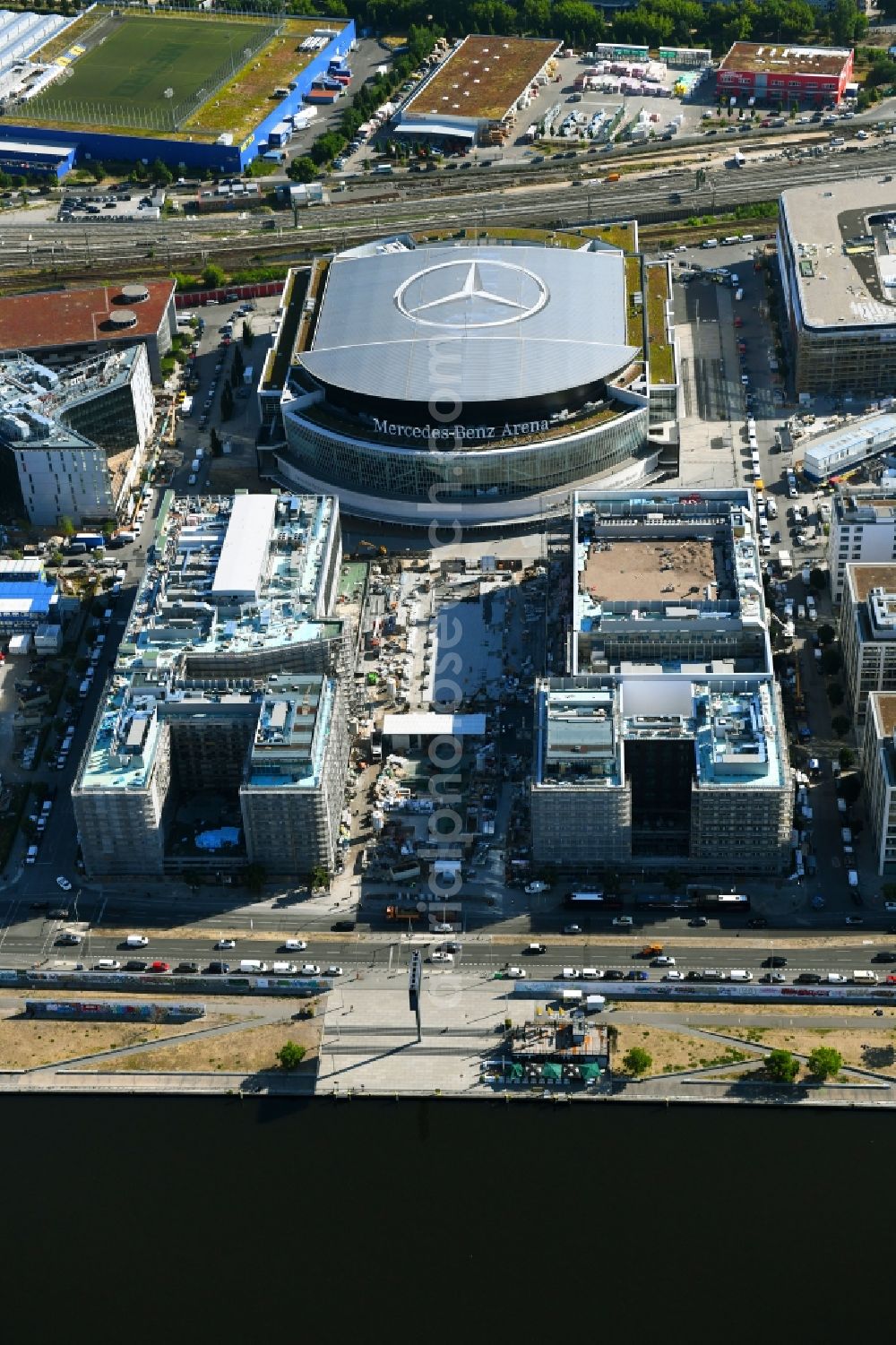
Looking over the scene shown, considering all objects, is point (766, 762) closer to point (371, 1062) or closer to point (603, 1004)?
point (603, 1004)

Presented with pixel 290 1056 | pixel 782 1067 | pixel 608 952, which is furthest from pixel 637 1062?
pixel 290 1056

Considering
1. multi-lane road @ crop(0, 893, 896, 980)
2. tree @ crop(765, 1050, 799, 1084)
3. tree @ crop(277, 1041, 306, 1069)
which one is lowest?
tree @ crop(765, 1050, 799, 1084)

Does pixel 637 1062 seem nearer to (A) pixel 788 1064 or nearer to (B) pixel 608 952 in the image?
(A) pixel 788 1064

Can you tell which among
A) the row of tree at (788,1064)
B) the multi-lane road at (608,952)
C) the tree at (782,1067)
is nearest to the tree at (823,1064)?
the row of tree at (788,1064)

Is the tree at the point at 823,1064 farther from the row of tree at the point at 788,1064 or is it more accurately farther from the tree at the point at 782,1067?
the tree at the point at 782,1067

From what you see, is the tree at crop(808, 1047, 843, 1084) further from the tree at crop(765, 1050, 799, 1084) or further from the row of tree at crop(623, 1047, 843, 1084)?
the tree at crop(765, 1050, 799, 1084)

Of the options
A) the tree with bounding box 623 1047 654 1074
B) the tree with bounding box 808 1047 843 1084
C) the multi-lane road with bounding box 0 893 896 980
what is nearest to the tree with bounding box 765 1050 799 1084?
the tree with bounding box 808 1047 843 1084
